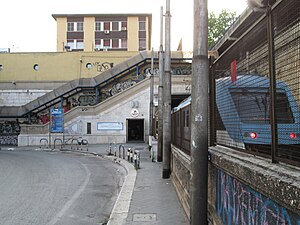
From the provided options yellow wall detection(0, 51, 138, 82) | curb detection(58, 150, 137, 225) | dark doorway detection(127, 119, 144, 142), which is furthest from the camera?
yellow wall detection(0, 51, 138, 82)

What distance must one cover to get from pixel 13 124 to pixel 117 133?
1452 centimetres

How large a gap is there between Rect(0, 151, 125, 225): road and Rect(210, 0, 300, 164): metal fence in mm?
3988

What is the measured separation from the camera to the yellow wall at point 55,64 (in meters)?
46.2

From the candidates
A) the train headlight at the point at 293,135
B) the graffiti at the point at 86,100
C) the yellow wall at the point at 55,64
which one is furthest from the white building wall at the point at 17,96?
the train headlight at the point at 293,135

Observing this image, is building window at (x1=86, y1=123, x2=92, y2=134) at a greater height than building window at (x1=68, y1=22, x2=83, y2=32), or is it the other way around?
building window at (x1=68, y1=22, x2=83, y2=32)

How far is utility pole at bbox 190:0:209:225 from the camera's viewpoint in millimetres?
5005

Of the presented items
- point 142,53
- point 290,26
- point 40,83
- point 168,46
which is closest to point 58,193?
point 168,46

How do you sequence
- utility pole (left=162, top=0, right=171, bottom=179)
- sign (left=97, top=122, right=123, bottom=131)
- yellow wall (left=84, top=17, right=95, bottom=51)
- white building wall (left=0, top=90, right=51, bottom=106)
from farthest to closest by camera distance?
yellow wall (left=84, top=17, right=95, bottom=51)
white building wall (left=0, top=90, right=51, bottom=106)
sign (left=97, top=122, right=123, bottom=131)
utility pole (left=162, top=0, right=171, bottom=179)

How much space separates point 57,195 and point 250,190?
744 cm

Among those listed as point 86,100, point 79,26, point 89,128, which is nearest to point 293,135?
point 89,128

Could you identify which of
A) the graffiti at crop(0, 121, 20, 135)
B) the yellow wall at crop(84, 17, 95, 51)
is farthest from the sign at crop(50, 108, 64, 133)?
the yellow wall at crop(84, 17, 95, 51)

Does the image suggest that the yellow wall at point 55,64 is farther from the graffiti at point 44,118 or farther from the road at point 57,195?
the road at point 57,195

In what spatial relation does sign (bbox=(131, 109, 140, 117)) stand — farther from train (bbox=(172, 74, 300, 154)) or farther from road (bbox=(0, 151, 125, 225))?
→ train (bbox=(172, 74, 300, 154))

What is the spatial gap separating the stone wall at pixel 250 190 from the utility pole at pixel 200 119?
0.20 m
